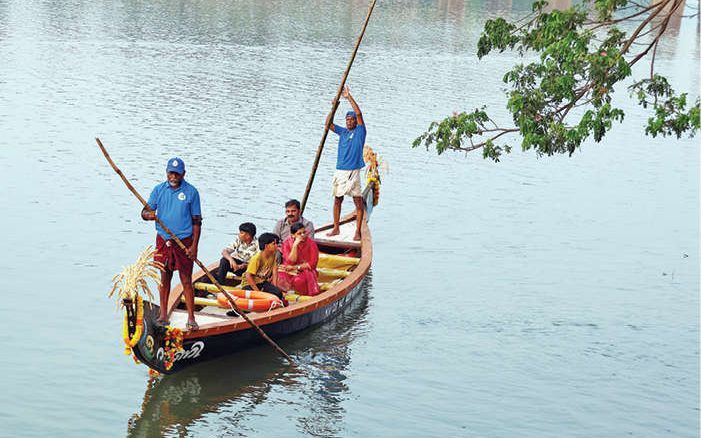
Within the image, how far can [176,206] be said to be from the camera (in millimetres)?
12594

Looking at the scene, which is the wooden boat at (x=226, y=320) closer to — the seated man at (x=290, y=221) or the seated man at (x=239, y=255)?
the seated man at (x=239, y=255)

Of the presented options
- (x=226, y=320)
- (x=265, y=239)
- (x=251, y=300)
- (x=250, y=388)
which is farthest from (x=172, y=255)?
(x=250, y=388)

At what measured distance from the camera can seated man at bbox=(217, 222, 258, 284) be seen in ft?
49.2

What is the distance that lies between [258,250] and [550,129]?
4.34 m

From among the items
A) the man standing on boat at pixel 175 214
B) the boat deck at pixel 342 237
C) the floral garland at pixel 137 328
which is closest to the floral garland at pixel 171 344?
the man standing on boat at pixel 175 214

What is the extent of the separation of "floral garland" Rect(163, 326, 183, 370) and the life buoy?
121cm

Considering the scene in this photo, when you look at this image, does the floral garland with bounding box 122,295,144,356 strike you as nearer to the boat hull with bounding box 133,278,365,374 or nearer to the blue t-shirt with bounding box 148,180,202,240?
the boat hull with bounding box 133,278,365,374

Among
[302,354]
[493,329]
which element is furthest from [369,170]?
[302,354]

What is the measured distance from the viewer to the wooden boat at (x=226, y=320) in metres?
12.7

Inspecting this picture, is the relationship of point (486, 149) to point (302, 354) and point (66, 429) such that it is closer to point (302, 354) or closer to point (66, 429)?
point (302, 354)

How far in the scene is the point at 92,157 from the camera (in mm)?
25688

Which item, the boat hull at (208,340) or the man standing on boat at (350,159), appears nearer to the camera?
the boat hull at (208,340)

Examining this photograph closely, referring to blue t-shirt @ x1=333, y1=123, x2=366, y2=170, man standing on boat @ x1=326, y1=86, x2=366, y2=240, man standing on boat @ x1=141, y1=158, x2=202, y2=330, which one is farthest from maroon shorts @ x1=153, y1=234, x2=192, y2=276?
blue t-shirt @ x1=333, y1=123, x2=366, y2=170

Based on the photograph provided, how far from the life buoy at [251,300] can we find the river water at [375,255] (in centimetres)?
74
